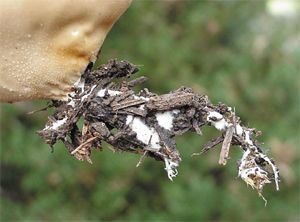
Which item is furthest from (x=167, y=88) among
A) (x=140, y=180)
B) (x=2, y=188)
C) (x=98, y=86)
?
(x=98, y=86)

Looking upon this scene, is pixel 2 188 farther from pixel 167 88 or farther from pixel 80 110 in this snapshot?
pixel 80 110

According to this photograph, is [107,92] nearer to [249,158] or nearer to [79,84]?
[79,84]

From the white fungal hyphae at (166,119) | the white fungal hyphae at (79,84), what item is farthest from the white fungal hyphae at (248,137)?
the white fungal hyphae at (79,84)

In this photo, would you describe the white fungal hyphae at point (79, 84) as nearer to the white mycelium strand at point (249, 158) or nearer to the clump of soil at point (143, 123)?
the clump of soil at point (143, 123)

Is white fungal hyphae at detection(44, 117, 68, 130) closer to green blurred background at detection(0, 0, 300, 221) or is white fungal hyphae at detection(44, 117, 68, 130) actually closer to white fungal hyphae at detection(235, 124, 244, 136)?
white fungal hyphae at detection(235, 124, 244, 136)

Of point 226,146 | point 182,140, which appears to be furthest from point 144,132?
point 182,140

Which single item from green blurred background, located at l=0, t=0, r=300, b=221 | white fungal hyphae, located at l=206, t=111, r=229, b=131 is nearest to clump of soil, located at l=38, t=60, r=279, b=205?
white fungal hyphae, located at l=206, t=111, r=229, b=131
